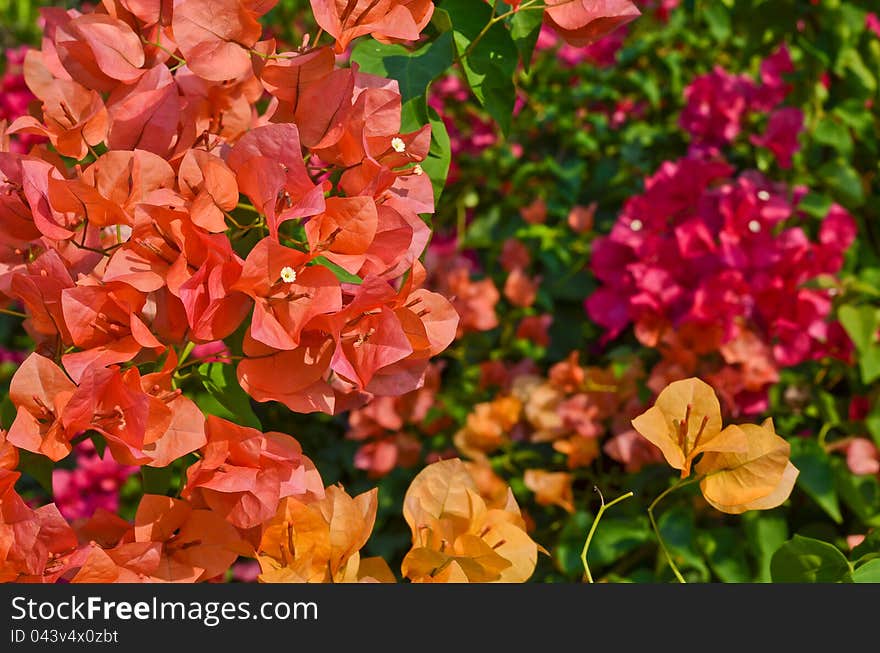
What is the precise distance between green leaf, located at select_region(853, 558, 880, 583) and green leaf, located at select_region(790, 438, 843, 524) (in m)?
0.68

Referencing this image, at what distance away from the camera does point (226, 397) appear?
600 mm

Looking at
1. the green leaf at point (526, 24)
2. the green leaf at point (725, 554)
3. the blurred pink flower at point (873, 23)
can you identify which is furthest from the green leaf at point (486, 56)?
the blurred pink flower at point (873, 23)

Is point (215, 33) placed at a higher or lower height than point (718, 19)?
higher

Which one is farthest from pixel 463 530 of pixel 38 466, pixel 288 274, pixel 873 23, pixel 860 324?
pixel 873 23

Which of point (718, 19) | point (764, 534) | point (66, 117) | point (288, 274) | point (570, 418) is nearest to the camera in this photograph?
point (288, 274)

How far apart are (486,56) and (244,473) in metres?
0.35

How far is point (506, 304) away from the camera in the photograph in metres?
1.75

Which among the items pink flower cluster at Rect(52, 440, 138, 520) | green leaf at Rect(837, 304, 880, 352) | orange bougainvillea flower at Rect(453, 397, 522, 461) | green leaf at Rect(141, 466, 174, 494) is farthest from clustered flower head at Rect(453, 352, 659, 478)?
pink flower cluster at Rect(52, 440, 138, 520)

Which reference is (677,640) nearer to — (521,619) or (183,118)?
(521,619)

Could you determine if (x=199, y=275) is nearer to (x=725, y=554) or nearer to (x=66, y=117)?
(x=66, y=117)

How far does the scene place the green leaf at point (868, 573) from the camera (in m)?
0.50

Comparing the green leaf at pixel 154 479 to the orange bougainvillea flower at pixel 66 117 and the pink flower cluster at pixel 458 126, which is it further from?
the pink flower cluster at pixel 458 126

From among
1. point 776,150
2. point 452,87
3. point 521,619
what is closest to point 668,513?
point 776,150

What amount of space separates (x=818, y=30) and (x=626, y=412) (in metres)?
0.75
